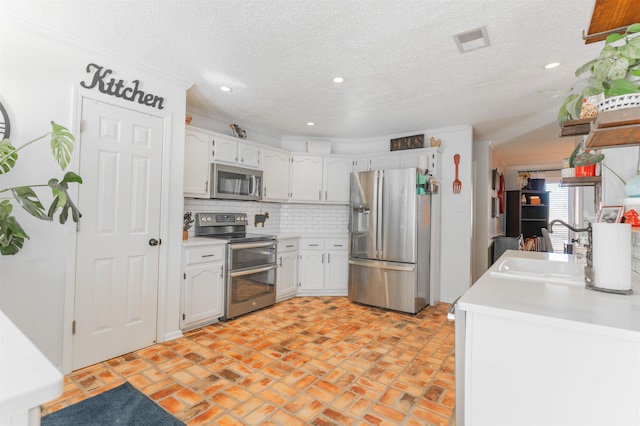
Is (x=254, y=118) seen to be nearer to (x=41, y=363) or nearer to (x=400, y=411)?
(x=400, y=411)

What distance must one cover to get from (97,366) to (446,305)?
152 inches

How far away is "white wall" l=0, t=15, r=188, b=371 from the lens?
6.64 ft

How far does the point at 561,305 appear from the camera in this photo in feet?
3.61

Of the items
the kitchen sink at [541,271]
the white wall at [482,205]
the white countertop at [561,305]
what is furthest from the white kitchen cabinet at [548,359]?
the white wall at [482,205]

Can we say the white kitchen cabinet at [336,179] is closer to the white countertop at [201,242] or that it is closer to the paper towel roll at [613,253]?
the white countertop at [201,242]

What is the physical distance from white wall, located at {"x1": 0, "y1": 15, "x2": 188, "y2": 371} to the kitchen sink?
2.86 metres

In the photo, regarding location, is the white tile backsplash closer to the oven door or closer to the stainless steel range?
the stainless steel range

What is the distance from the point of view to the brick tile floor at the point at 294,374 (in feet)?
6.15

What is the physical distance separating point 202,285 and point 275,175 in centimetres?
186

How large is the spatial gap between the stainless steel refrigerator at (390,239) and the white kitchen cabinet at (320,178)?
46 centimetres

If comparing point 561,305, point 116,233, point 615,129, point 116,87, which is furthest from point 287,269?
point 615,129

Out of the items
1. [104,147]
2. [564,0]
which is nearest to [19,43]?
[104,147]

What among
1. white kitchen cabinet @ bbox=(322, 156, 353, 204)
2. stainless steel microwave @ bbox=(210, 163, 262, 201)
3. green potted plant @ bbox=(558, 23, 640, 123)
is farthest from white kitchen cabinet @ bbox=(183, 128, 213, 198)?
green potted plant @ bbox=(558, 23, 640, 123)

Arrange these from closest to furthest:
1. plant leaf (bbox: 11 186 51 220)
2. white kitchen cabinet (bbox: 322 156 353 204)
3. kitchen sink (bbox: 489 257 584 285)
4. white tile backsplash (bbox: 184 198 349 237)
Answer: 1. kitchen sink (bbox: 489 257 584 285)
2. plant leaf (bbox: 11 186 51 220)
3. white kitchen cabinet (bbox: 322 156 353 204)
4. white tile backsplash (bbox: 184 198 349 237)
